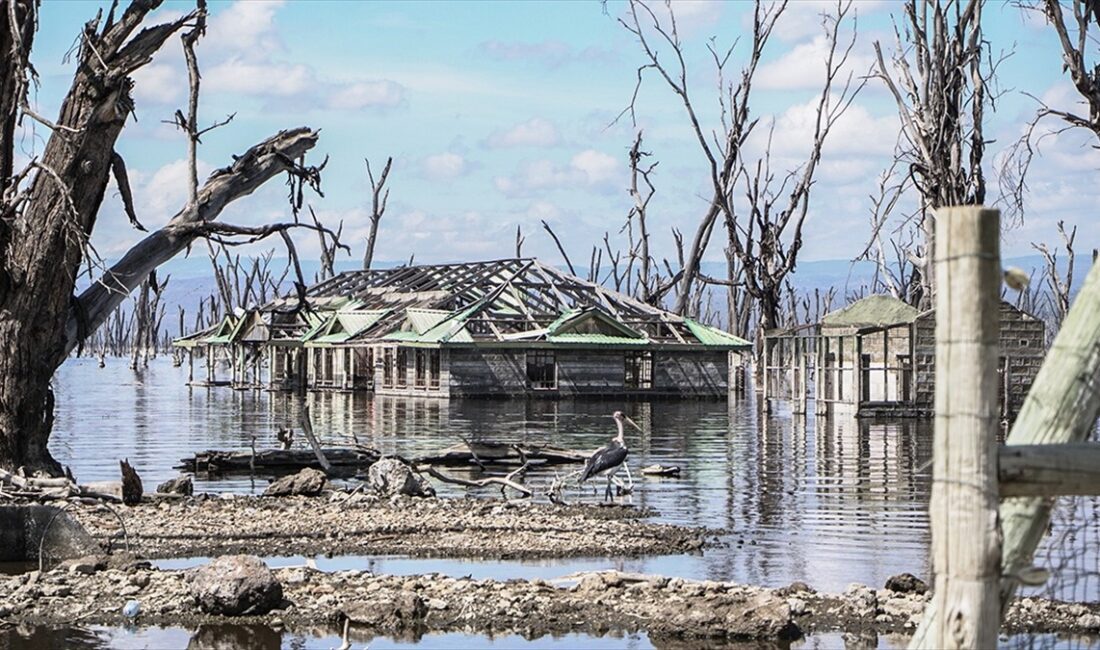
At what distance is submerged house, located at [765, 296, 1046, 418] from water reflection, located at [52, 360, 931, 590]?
1.48 meters

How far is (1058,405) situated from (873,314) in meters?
36.6

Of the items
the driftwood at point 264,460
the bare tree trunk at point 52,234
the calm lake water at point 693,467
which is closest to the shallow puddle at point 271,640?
the calm lake water at point 693,467

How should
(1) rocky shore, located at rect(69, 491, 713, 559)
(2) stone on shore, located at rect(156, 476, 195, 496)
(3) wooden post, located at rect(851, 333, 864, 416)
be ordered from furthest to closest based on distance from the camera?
(3) wooden post, located at rect(851, 333, 864, 416) → (2) stone on shore, located at rect(156, 476, 195, 496) → (1) rocky shore, located at rect(69, 491, 713, 559)

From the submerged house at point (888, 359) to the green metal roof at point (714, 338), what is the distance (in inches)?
408

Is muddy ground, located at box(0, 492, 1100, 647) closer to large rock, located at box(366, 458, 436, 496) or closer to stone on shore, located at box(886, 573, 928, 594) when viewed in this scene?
stone on shore, located at box(886, 573, 928, 594)

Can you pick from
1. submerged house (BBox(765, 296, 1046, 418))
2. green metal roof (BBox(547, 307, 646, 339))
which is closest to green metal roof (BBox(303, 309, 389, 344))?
green metal roof (BBox(547, 307, 646, 339))

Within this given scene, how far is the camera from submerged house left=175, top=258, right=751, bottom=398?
5347 centimetres

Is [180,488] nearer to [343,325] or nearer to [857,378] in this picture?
[857,378]

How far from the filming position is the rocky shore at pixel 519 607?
1099 centimetres

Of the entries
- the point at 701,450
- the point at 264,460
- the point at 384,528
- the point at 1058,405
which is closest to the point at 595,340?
the point at 701,450

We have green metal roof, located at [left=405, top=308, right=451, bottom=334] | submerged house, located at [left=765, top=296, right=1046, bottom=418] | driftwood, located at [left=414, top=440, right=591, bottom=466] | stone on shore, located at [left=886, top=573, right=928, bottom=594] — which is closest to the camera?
stone on shore, located at [left=886, top=573, right=928, bottom=594]

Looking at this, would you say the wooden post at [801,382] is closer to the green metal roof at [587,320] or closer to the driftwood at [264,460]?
the green metal roof at [587,320]

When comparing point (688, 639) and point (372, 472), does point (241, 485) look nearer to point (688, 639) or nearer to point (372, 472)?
point (372, 472)

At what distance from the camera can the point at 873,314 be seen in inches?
1613
